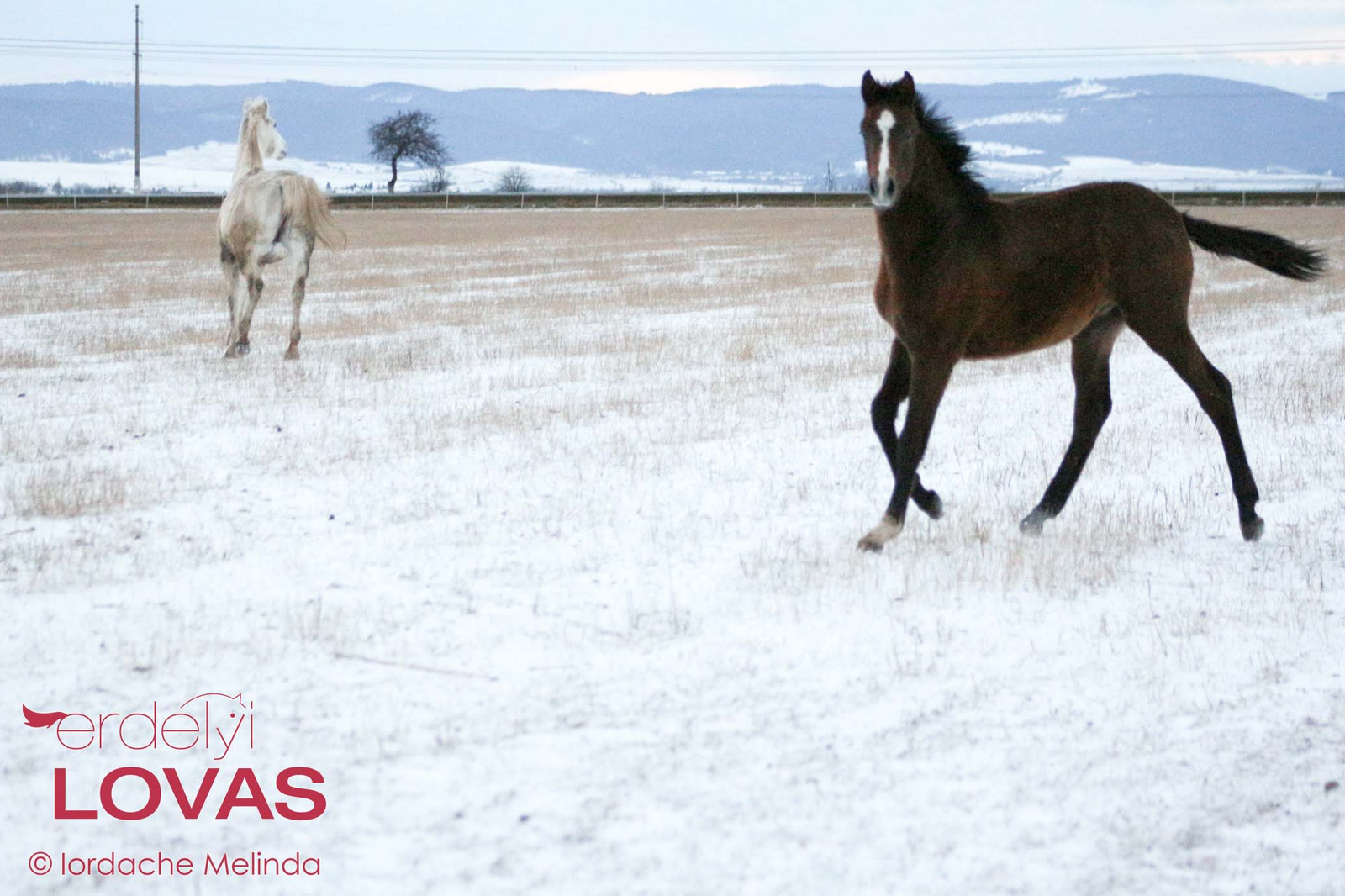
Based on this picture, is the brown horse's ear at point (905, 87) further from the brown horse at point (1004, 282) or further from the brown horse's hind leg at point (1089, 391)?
the brown horse's hind leg at point (1089, 391)

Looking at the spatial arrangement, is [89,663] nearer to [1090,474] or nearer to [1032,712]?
[1032,712]

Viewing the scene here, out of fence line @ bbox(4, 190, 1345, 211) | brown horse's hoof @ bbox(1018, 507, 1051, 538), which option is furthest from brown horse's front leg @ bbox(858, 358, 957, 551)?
fence line @ bbox(4, 190, 1345, 211)

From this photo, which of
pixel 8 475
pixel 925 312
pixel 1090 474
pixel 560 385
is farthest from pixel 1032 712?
pixel 560 385

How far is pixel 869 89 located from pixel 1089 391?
2.00 metres

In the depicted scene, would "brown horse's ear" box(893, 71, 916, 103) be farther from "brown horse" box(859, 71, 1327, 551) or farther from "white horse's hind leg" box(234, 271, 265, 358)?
"white horse's hind leg" box(234, 271, 265, 358)

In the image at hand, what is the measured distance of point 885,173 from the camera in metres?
5.73

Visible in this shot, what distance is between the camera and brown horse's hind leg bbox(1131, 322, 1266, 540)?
6.35 metres

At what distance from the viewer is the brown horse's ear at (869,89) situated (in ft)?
19.6

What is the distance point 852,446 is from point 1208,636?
385 centimetres

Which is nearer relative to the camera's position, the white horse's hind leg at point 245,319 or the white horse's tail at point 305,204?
the white horse's tail at point 305,204

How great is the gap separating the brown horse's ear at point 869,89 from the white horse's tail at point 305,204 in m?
7.35

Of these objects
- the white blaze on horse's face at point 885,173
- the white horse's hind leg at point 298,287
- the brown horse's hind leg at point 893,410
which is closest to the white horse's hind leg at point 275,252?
the white horse's hind leg at point 298,287

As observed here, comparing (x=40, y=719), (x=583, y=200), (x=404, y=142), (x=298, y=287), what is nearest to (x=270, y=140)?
Answer: (x=298, y=287)

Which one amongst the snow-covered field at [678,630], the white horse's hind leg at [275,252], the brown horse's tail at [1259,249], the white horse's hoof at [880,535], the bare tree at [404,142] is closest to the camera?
the snow-covered field at [678,630]
